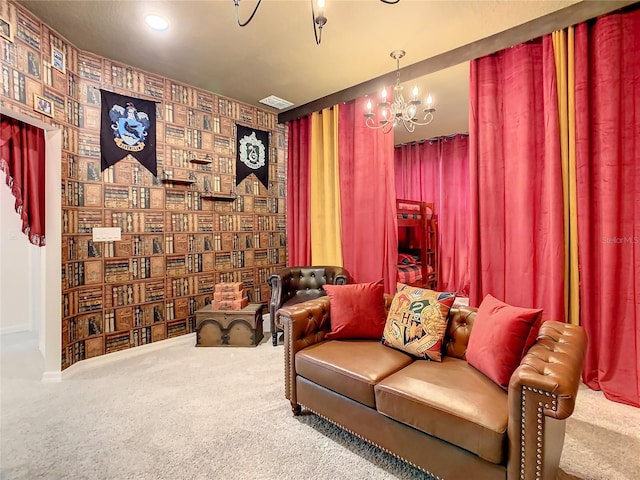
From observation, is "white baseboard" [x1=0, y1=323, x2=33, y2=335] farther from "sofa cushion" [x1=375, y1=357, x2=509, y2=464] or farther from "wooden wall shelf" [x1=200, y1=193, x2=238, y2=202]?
"sofa cushion" [x1=375, y1=357, x2=509, y2=464]

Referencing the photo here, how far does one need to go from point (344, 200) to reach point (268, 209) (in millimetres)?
1191

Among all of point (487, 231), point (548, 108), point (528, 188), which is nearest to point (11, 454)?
point (487, 231)

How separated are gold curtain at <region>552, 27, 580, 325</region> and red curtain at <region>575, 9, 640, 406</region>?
0.04m

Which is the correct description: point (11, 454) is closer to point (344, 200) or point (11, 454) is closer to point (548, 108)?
point (344, 200)

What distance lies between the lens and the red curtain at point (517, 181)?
257 centimetres


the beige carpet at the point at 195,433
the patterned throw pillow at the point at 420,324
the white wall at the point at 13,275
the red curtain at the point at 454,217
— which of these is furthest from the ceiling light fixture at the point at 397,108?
the white wall at the point at 13,275

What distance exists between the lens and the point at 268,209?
180 inches

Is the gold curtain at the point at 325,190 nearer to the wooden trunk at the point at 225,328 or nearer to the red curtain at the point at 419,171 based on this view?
the wooden trunk at the point at 225,328

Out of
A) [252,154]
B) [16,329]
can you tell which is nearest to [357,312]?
[252,154]

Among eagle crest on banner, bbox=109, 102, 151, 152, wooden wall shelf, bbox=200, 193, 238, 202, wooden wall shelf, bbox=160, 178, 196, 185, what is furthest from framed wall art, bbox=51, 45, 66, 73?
wooden wall shelf, bbox=200, 193, 238, 202

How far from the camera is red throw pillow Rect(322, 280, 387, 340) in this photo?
230 cm

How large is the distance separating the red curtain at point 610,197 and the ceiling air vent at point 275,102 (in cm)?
300

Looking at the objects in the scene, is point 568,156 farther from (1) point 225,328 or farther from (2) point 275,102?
(1) point 225,328

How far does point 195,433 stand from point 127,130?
2933mm
